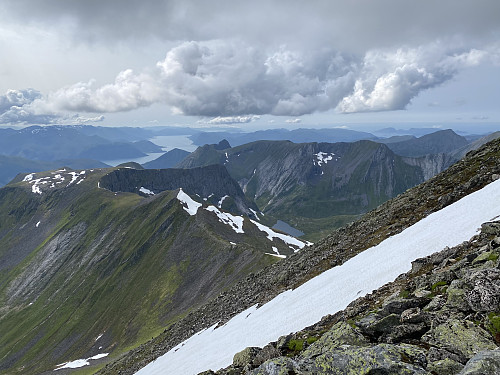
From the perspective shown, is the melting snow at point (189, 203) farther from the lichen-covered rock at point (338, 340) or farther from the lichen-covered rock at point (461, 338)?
the lichen-covered rock at point (461, 338)

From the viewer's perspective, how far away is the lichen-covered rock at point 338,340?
1218 cm

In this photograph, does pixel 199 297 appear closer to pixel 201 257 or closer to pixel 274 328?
pixel 201 257

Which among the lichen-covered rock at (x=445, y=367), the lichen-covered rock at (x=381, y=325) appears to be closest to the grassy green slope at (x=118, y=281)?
the lichen-covered rock at (x=381, y=325)

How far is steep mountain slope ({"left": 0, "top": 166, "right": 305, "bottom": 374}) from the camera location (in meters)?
104

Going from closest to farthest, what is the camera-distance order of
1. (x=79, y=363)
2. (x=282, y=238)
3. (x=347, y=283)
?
1. (x=347, y=283)
2. (x=79, y=363)
3. (x=282, y=238)

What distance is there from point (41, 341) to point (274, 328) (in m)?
148

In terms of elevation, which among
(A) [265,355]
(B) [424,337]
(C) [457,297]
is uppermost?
(C) [457,297]

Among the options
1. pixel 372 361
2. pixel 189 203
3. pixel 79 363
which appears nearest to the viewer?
pixel 372 361

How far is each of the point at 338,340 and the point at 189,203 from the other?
547 ft

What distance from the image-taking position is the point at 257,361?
15.9m

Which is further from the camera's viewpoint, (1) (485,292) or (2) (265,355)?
(2) (265,355)

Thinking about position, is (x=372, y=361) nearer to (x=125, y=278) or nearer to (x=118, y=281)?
(x=125, y=278)

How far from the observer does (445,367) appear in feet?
27.8

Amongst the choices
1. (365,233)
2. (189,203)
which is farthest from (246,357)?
(189,203)
